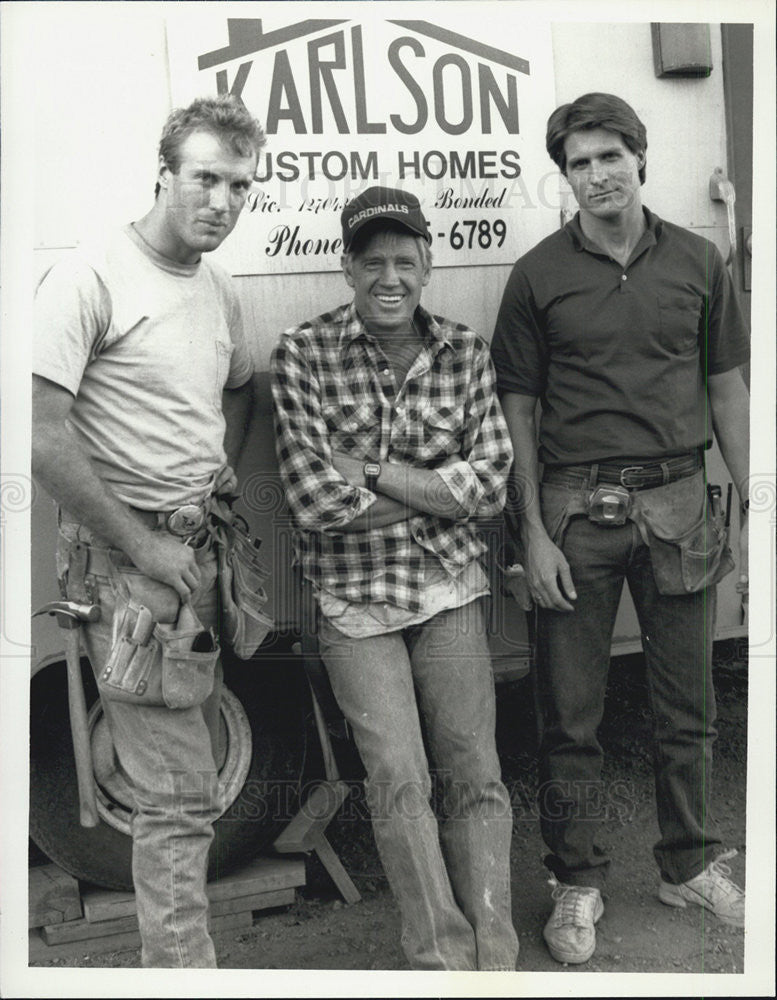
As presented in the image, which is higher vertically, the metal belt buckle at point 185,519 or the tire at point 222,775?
the metal belt buckle at point 185,519

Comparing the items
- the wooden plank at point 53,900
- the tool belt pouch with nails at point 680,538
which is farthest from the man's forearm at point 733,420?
the wooden plank at point 53,900

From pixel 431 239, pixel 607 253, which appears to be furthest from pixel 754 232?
pixel 431 239

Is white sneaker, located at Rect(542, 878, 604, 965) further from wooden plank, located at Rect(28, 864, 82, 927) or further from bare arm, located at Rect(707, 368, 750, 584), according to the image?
wooden plank, located at Rect(28, 864, 82, 927)

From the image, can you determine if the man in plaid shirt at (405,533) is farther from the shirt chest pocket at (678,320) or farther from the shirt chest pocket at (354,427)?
the shirt chest pocket at (678,320)

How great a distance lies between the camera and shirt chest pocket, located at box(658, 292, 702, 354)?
3.17m

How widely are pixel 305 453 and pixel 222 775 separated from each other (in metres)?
1.10

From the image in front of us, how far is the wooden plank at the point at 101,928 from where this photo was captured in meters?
3.36

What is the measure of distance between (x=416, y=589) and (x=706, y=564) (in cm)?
87

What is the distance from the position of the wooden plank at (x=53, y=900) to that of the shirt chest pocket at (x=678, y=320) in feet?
7.88

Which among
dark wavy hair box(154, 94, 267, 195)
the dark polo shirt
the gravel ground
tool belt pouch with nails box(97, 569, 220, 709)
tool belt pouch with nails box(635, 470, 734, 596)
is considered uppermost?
dark wavy hair box(154, 94, 267, 195)

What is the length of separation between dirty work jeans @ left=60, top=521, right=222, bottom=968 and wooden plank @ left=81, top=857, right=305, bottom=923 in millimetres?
389

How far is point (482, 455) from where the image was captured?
3133 mm

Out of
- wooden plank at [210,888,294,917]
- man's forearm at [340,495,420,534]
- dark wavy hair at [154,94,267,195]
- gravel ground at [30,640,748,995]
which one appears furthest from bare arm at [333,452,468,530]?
wooden plank at [210,888,294,917]

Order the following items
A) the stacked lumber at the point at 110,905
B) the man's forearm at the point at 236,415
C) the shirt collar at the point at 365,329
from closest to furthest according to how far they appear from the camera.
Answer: the shirt collar at the point at 365,329
the man's forearm at the point at 236,415
the stacked lumber at the point at 110,905
